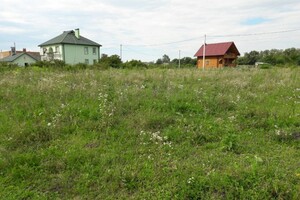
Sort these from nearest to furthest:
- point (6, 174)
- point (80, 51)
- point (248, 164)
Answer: point (6, 174) < point (248, 164) < point (80, 51)

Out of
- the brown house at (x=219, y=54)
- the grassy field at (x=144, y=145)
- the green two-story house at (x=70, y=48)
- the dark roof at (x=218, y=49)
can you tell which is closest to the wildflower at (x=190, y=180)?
the grassy field at (x=144, y=145)

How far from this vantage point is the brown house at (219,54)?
38.8 metres

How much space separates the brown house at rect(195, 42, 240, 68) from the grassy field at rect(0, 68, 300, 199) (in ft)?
114

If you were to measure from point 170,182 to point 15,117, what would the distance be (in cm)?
319

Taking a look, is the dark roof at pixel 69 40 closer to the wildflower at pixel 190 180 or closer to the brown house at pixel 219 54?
the brown house at pixel 219 54

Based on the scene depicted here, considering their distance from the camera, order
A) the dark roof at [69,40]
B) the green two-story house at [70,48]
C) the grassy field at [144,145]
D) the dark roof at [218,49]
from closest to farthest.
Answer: the grassy field at [144,145] → the dark roof at [218,49] → the dark roof at [69,40] → the green two-story house at [70,48]

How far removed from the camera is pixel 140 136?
3.61m

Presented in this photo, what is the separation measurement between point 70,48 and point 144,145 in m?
40.6

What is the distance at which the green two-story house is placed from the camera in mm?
39344

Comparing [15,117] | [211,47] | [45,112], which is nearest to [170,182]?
[45,112]

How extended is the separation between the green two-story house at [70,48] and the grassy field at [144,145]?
3590 centimetres

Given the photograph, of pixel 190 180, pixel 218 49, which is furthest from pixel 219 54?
pixel 190 180

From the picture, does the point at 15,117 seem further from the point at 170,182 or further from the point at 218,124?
the point at 218,124

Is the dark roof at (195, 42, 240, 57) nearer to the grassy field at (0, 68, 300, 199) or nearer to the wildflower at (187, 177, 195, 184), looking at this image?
the grassy field at (0, 68, 300, 199)
